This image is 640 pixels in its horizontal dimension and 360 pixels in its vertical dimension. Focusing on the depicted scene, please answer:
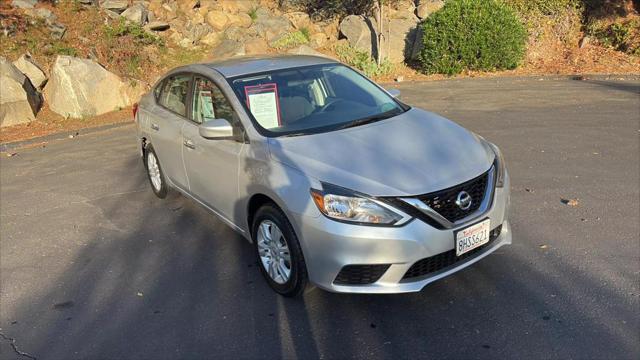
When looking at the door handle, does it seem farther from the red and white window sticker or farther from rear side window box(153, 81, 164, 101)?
rear side window box(153, 81, 164, 101)

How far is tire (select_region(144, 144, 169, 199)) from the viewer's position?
5732mm

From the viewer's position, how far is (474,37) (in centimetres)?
1328

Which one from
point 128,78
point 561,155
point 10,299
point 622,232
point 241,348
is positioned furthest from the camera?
point 128,78

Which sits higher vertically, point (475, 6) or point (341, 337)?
point (475, 6)

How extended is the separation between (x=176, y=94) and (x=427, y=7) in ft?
43.1

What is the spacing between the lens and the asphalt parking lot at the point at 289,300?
324 cm

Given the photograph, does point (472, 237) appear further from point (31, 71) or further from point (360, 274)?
point (31, 71)

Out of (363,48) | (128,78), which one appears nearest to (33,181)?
(128,78)

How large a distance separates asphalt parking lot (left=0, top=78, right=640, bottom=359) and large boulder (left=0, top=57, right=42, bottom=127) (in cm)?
534

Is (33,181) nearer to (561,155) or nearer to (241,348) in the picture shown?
(241,348)

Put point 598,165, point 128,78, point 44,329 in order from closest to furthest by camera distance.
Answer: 1. point 44,329
2. point 598,165
3. point 128,78

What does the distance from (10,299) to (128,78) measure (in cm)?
999

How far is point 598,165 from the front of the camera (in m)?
6.14

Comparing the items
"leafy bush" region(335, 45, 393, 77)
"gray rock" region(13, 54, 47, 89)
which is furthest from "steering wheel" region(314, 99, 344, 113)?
"gray rock" region(13, 54, 47, 89)
